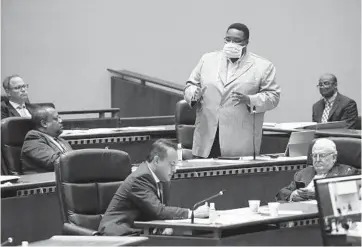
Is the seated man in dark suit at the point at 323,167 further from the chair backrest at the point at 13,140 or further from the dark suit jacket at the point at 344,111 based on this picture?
the dark suit jacket at the point at 344,111

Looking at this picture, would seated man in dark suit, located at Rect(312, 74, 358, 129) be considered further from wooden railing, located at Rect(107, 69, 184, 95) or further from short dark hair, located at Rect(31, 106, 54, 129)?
short dark hair, located at Rect(31, 106, 54, 129)

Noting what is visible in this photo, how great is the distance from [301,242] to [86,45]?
7.22 metres

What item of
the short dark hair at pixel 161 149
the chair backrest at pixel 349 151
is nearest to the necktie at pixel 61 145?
the short dark hair at pixel 161 149

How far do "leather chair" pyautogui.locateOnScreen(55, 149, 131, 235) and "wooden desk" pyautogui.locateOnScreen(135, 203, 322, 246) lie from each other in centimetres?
60

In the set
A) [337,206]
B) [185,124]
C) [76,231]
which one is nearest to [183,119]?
[185,124]

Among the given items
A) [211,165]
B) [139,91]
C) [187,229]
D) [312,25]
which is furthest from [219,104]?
[312,25]

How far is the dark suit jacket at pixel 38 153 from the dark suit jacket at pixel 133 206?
1698 millimetres

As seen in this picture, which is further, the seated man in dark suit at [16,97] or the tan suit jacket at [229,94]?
the seated man in dark suit at [16,97]

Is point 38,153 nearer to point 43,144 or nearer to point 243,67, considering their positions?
point 43,144

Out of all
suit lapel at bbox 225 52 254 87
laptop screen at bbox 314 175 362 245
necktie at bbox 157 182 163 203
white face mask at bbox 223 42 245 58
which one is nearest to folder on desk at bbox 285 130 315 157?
suit lapel at bbox 225 52 254 87

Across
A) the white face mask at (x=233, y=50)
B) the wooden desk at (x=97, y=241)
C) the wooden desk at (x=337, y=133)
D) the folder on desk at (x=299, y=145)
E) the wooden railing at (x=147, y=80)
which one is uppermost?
the white face mask at (x=233, y=50)

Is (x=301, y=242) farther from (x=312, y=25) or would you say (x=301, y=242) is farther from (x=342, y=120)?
(x=312, y=25)

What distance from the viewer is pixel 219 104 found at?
7.49 m

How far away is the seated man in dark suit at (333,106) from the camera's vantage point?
9.41m
